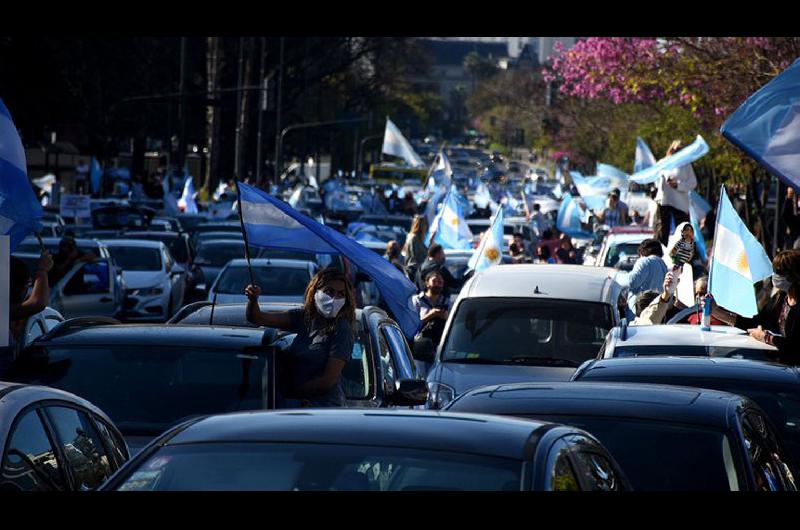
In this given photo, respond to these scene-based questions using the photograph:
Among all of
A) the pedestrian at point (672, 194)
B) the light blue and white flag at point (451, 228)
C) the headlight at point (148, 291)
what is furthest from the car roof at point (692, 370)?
the light blue and white flag at point (451, 228)

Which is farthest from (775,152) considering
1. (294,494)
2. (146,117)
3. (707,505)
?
(146,117)

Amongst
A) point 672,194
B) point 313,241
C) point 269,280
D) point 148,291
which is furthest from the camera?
point 148,291

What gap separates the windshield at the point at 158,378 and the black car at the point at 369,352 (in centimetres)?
33

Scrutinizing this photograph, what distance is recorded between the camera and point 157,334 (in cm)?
917

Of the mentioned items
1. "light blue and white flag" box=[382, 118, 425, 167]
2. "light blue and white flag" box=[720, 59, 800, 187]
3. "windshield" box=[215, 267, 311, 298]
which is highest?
"light blue and white flag" box=[720, 59, 800, 187]

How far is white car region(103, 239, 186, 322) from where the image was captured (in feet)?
80.2

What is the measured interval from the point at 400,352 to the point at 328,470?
260 inches

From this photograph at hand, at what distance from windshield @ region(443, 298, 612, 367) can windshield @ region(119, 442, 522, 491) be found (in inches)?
332

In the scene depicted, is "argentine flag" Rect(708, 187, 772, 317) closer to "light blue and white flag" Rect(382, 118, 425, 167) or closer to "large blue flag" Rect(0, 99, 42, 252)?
"large blue flag" Rect(0, 99, 42, 252)

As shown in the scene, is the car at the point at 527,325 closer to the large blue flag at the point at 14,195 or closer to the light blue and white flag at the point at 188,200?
the large blue flag at the point at 14,195

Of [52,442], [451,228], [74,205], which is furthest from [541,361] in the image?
[74,205]

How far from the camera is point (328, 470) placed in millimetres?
4836

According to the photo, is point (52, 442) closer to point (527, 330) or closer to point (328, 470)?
point (328, 470)

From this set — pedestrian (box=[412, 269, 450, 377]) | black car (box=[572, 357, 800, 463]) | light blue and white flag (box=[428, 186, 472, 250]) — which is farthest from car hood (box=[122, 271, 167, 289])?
black car (box=[572, 357, 800, 463])
